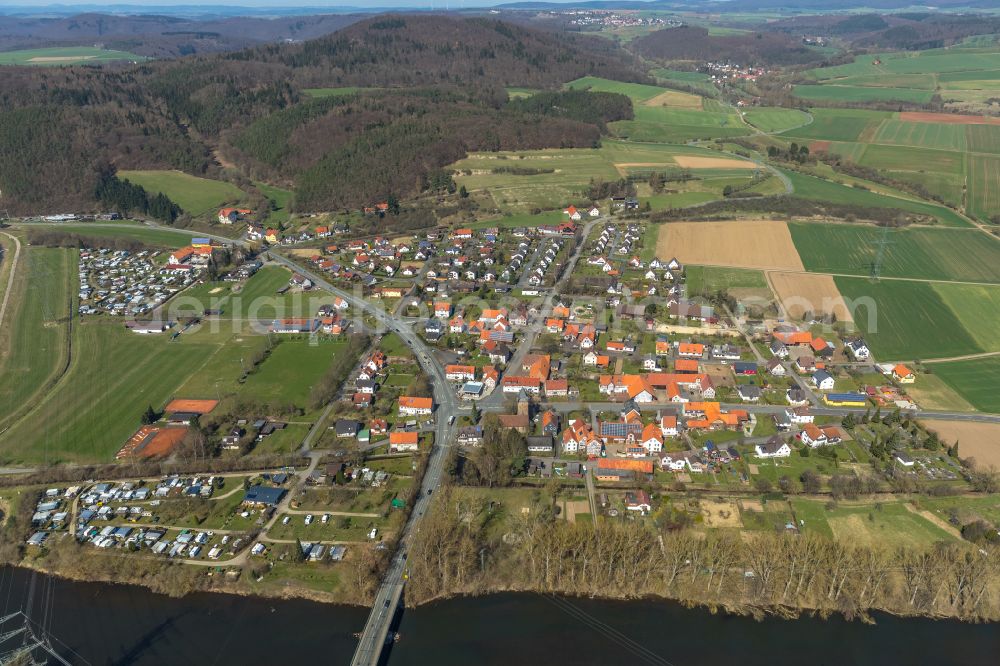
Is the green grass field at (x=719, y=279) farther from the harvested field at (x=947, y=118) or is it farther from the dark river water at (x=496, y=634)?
the harvested field at (x=947, y=118)

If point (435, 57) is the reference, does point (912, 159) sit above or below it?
below

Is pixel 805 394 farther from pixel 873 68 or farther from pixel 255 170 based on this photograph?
pixel 873 68

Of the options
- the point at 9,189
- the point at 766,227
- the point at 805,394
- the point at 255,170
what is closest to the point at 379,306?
the point at 805,394

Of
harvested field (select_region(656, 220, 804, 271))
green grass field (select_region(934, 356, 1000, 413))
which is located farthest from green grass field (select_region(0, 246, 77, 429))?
A: green grass field (select_region(934, 356, 1000, 413))

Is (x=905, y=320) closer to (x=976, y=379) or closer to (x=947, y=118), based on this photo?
(x=976, y=379)

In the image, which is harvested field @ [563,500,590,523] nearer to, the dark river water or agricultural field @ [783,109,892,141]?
the dark river water

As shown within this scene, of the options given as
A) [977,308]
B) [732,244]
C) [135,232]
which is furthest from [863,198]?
[135,232]

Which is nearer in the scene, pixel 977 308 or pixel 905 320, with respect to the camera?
pixel 905 320
